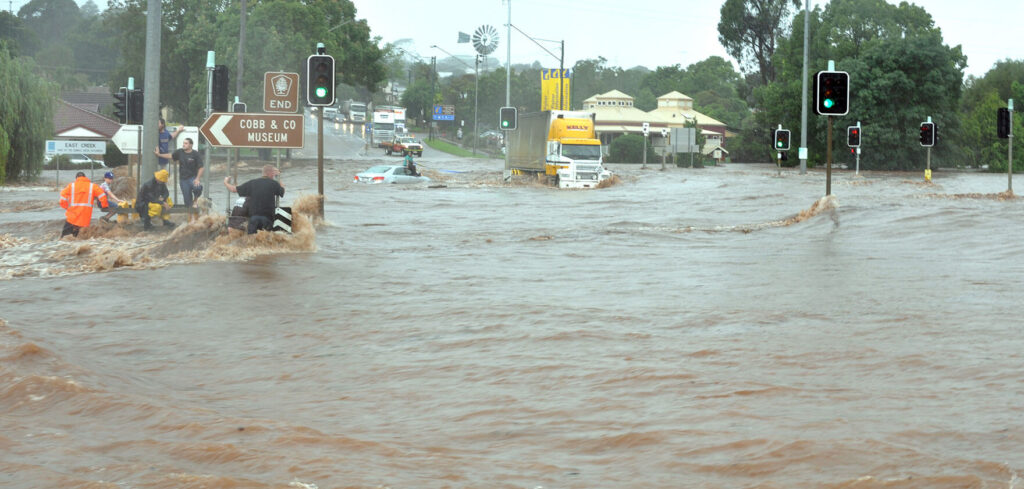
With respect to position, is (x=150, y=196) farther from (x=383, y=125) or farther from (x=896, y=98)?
(x=383, y=125)

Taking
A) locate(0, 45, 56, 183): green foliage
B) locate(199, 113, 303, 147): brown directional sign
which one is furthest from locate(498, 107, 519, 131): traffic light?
locate(199, 113, 303, 147): brown directional sign

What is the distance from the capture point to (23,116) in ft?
135

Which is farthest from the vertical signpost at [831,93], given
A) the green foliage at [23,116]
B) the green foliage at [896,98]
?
the green foliage at [896,98]

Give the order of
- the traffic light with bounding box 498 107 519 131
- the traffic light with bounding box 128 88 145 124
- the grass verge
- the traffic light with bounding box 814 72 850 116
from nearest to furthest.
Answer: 1. the traffic light with bounding box 814 72 850 116
2. the traffic light with bounding box 128 88 145 124
3. the traffic light with bounding box 498 107 519 131
4. the grass verge

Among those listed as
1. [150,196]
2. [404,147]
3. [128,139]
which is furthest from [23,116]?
[404,147]

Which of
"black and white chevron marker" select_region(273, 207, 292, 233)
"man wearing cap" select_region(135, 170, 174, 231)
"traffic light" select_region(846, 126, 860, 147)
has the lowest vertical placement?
"black and white chevron marker" select_region(273, 207, 292, 233)

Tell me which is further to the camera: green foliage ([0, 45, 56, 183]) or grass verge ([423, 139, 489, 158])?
grass verge ([423, 139, 489, 158])

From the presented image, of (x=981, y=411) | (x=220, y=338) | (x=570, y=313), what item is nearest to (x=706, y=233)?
(x=570, y=313)

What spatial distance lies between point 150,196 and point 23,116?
2386 centimetres

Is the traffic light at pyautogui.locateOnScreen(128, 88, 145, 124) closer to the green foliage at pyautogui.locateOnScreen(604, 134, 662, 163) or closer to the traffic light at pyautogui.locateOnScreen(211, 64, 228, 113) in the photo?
the traffic light at pyautogui.locateOnScreen(211, 64, 228, 113)

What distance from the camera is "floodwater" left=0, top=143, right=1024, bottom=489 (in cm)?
621

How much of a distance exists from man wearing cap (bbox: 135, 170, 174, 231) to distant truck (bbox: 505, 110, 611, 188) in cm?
2293

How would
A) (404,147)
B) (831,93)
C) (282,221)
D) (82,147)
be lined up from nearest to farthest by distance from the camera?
(282,221)
(831,93)
(82,147)
(404,147)

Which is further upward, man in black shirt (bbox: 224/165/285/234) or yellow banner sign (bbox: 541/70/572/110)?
yellow banner sign (bbox: 541/70/572/110)
